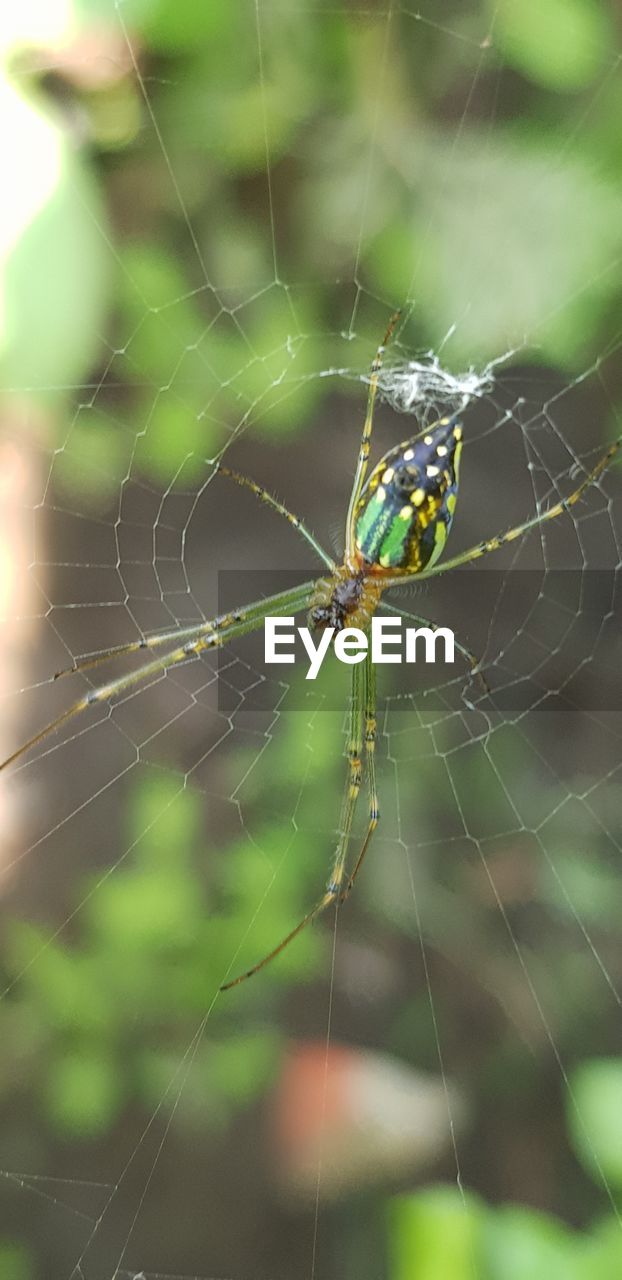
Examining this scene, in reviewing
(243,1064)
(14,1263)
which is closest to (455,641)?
(243,1064)

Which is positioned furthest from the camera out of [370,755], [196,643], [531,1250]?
[370,755]

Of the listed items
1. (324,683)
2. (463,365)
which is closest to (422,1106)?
(324,683)

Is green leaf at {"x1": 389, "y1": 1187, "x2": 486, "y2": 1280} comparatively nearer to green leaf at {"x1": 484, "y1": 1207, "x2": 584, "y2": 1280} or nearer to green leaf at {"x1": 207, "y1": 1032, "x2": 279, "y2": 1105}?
green leaf at {"x1": 484, "y1": 1207, "x2": 584, "y2": 1280}

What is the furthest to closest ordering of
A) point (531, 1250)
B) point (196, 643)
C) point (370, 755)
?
1. point (370, 755)
2. point (196, 643)
3. point (531, 1250)

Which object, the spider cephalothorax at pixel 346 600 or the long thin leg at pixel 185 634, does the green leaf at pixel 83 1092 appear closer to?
the long thin leg at pixel 185 634

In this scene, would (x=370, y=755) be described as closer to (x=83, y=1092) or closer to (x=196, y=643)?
(x=196, y=643)

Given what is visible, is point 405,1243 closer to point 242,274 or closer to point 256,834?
point 256,834

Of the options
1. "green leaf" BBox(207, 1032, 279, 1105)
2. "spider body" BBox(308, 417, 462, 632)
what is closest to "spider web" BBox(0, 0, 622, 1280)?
"green leaf" BBox(207, 1032, 279, 1105)
